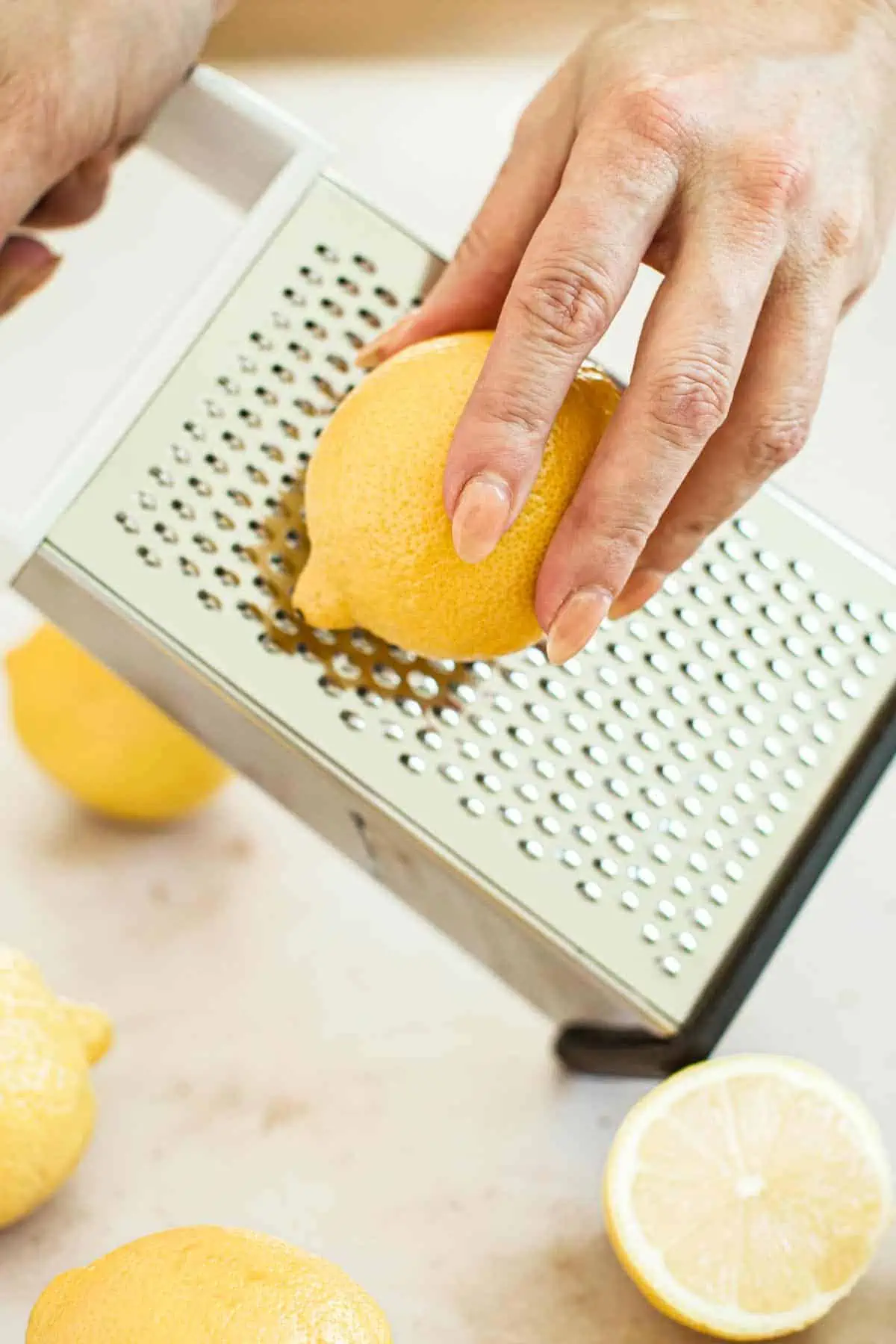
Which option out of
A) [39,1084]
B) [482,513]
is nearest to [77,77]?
[482,513]

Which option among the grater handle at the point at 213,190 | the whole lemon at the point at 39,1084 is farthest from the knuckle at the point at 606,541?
the whole lemon at the point at 39,1084

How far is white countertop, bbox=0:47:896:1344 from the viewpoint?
0.77 m

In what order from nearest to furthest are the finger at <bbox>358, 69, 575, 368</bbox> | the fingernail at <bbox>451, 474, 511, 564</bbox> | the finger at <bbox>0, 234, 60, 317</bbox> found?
the fingernail at <bbox>451, 474, 511, 564</bbox>, the finger at <bbox>358, 69, 575, 368</bbox>, the finger at <bbox>0, 234, 60, 317</bbox>

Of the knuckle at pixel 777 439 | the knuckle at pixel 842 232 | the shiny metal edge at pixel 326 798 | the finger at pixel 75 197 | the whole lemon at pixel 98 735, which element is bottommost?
the whole lemon at pixel 98 735

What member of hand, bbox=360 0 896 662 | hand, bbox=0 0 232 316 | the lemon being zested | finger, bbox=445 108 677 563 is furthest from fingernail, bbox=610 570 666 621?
hand, bbox=0 0 232 316

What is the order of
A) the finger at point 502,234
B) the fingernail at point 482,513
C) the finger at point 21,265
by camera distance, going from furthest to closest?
1. the finger at point 21,265
2. the finger at point 502,234
3. the fingernail at point 482,513

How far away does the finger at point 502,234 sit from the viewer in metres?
0.68

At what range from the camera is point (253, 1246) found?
64 cm

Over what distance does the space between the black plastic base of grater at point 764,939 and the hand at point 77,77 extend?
0.52m

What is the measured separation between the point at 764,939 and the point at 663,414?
0.30m

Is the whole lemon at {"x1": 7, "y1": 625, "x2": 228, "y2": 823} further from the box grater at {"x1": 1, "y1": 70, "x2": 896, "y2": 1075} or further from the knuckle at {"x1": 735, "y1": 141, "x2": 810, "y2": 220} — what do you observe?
the knuckle at {"x1": 735, "y1": 141, "x2": 810, "y2": 220}

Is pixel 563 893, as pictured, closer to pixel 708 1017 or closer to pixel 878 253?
pixel 708 1017

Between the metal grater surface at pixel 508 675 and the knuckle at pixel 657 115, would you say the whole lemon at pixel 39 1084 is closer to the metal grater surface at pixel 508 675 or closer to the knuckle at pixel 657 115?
the metal grater surface at pixel 508 675

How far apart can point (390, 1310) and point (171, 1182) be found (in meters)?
0.14
